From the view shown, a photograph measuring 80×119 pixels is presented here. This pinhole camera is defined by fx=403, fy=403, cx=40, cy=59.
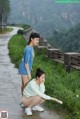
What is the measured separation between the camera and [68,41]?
9000cm

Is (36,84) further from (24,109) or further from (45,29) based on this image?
(45,29)

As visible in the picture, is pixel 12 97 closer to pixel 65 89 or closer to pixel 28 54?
pixel 65 89

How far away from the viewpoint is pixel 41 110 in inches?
342

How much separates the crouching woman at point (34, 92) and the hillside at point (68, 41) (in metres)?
69.3

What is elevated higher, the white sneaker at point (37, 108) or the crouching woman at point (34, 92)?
the crouching woman at point (34, 92)

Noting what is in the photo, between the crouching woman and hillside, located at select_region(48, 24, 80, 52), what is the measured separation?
6933cm

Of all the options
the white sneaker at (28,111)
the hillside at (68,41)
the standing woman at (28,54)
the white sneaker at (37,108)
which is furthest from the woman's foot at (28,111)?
the hillside at (68,41)

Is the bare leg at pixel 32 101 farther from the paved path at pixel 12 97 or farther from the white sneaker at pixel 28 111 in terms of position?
the paved path at pixel 12 97

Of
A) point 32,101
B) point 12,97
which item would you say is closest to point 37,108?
point 32,101

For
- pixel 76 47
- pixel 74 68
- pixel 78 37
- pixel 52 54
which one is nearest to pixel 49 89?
pixel 74 68

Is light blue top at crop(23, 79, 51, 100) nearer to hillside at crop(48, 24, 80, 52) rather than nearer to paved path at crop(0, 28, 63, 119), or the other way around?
paved path at crop(0, 28, 63, 119)

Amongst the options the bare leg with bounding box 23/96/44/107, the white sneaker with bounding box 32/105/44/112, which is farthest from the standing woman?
the white sneaker with bounding box 32/105/44/112

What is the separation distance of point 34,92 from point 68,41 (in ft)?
269

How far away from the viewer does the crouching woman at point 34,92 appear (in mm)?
8305
